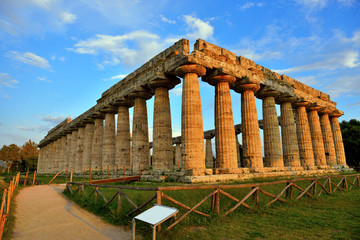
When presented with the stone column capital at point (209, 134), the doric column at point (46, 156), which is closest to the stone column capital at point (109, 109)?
the stone column capital at point (209, 134)

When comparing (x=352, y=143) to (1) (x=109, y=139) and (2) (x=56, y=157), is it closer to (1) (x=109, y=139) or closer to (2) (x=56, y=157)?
(1) (x=109, y=139)

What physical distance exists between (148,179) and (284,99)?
16.8 meters

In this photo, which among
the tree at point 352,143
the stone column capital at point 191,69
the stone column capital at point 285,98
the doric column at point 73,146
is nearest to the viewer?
the stone column capital at point 191,69

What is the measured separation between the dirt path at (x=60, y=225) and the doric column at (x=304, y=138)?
23.3 meters

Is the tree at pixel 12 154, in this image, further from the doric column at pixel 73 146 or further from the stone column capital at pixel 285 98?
the stone column capital at pixel 285 98

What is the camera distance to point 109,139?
25906 mm

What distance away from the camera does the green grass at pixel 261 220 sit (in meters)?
6.12

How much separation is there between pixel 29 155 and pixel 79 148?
177 feet

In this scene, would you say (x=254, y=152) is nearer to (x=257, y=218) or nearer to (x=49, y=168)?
(x=257, y=218)

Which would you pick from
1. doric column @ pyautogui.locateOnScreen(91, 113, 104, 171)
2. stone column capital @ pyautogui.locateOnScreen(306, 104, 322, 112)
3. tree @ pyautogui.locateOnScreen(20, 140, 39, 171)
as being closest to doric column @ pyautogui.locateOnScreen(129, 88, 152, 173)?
doric column @ pyautogui.locateOnScreen(91, 113, 104, 171)

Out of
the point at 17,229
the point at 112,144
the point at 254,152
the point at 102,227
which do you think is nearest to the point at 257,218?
the point at 102,227

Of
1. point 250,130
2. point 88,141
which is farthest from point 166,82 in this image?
point 88,141

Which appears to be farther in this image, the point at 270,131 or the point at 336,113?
the point at 336,113

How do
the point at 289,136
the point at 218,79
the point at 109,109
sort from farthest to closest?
the point at 109,109 → the point at 289,136 → the point at 218,79
